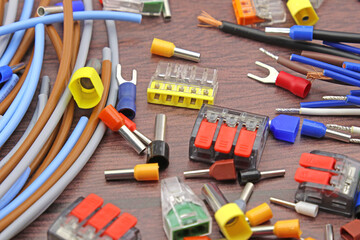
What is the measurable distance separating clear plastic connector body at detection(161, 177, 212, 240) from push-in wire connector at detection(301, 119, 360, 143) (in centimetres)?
24

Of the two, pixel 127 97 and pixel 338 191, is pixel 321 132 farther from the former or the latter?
pixel 127 97

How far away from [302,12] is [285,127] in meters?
0.32

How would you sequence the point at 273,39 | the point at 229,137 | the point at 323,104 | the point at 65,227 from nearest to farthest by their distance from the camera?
the point at 65,227, the point at 229,137, the point at 323,104, the point at 273,39

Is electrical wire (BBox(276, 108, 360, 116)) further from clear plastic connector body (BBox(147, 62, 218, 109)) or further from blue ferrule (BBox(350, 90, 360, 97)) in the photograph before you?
clear plastic connector body (BBox(147, 62, 218, 109))

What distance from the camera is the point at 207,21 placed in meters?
1.07

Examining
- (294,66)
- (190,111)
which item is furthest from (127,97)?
(294,66)

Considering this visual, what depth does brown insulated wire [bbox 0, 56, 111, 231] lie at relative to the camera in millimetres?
738

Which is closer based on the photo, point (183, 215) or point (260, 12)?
point (183, 215)

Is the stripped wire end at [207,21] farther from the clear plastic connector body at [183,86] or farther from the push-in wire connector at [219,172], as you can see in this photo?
the push-in wire connector at [219,172]

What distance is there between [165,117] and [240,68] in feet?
0.67

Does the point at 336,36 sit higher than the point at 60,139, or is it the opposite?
the point at 336,36

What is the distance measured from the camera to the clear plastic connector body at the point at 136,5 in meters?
1.07

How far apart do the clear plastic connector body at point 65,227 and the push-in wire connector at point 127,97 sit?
229 millimetres

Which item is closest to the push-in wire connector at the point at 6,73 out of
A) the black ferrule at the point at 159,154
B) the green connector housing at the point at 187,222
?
the black ferrule at the point at 159,154
